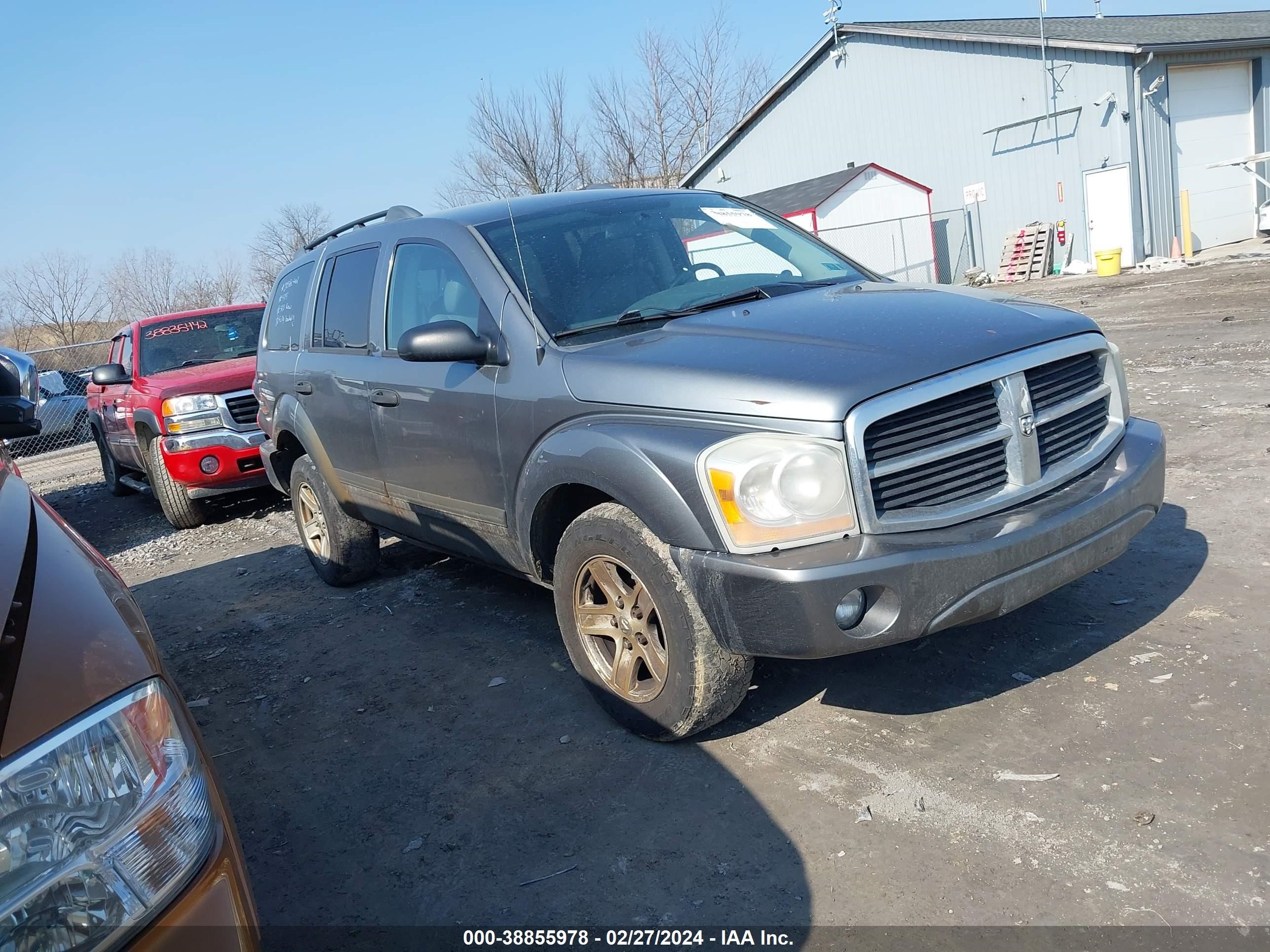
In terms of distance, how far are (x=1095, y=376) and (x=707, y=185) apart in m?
31.9

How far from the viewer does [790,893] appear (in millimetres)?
2590

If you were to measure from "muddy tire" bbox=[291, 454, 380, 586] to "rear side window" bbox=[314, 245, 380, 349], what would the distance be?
0.83m

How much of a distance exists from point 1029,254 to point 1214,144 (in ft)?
15.0

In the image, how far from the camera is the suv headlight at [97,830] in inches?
53.1

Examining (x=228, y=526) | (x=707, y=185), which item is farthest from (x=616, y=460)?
(x=707, y=185)

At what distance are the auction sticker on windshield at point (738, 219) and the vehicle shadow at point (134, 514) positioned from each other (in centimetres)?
575

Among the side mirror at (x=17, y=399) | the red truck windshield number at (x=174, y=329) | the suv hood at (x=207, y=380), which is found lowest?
the suv hood at (x=207, y=380)

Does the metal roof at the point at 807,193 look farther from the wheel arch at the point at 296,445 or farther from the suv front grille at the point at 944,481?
the suv front grille at the point at 944,481

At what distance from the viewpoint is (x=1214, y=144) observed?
2308cm

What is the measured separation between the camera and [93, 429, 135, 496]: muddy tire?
1105cm

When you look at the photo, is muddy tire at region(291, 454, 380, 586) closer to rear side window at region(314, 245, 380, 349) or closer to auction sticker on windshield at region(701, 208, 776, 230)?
rear side window at region(314, 245, 380, 349)

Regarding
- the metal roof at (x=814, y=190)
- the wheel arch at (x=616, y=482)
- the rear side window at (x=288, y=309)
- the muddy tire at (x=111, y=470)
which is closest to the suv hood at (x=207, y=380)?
the rear side window at (x=288, y=309)

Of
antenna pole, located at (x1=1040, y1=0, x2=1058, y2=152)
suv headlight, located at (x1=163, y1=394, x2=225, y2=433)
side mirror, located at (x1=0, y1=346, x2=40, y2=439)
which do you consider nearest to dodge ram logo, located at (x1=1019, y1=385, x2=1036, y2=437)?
side mirror, located at (x1=0, y1=346, x2=40, y2=439)

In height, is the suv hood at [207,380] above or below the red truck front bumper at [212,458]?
above
